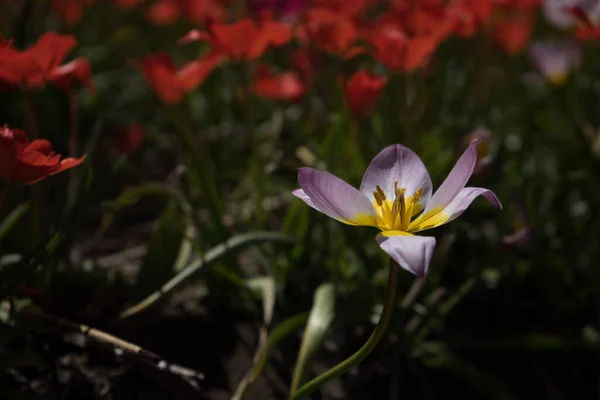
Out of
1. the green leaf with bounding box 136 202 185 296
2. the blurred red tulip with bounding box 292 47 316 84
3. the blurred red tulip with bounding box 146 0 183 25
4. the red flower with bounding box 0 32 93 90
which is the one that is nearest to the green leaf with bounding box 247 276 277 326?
Answer: the green leaf with bounding box 136 202 185 296

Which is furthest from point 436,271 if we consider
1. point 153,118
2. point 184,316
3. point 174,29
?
point 174,29

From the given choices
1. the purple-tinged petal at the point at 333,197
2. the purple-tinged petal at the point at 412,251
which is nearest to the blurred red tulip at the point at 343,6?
the purple-tinged petal at the point at 333,197

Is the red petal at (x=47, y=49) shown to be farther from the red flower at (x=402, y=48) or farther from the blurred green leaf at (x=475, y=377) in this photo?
the blurred green leaf at (x=475, y=377)

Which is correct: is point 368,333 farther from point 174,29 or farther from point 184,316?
point 174,29

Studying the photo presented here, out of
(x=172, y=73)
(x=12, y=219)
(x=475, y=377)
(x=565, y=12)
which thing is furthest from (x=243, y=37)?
(x=565, y=12)

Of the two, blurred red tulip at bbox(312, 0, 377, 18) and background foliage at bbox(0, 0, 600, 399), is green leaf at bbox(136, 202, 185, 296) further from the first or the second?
blurred red tulip at bbox(312, 0, 377, 18)

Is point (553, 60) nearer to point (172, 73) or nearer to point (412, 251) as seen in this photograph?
point (172, 73)

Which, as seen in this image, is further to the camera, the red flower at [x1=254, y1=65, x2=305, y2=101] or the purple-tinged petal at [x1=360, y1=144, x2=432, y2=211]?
the red flower at [x1=254, y1=65, x2=305, y2=101]
